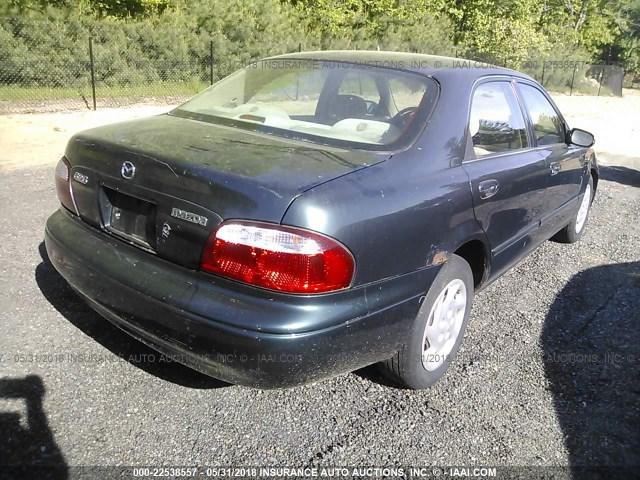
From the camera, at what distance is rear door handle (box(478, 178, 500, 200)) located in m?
2.93

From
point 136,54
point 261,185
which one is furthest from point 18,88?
point 261,185

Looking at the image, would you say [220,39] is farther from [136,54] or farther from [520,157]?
[520,157]

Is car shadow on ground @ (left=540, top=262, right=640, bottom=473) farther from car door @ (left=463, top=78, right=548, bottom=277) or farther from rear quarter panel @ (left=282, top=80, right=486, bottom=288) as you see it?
rear quarter panel @ (left=282, top=80, right=486, bottom=288)

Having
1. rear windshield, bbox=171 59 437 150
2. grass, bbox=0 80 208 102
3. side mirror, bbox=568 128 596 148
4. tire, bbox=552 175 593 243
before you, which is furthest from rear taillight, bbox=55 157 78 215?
grass, bbox=0 80 208 102

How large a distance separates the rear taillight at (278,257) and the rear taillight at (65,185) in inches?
43.2

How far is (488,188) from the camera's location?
300cm

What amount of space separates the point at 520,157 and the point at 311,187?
75.7 inches

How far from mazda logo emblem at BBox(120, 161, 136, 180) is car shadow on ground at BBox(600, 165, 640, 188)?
8202mm

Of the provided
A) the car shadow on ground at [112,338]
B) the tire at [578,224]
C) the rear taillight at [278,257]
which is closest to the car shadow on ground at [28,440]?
the car shadow on ground at [112,338]

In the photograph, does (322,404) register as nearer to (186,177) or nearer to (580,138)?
(186,177)

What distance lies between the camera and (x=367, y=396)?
2799 millimetres

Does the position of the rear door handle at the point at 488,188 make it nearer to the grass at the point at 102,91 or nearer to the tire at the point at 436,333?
the tire at the point at 436,333

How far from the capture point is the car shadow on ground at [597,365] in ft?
8.36

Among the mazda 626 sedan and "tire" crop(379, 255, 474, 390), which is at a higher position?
the mazda 626 sedan
